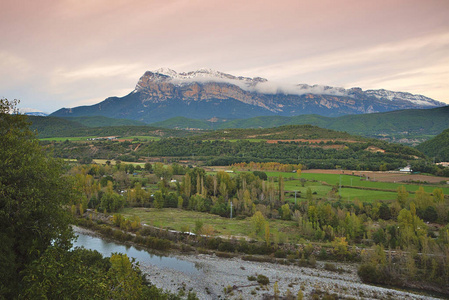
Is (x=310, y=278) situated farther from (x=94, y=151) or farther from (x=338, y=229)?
(x=94, y=151)

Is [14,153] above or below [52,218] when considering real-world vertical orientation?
above

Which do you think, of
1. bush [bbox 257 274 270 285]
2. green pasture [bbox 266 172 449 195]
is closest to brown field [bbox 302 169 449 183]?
green pasture [bbox 266 172 449 195]

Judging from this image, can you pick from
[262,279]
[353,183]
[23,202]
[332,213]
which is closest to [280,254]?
[262,279]

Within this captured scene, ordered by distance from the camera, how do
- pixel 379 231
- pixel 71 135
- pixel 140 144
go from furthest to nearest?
pixel 71 135 < pixel 140 144 < pixel 379 231

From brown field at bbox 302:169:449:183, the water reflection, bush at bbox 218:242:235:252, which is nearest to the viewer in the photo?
the water reflection

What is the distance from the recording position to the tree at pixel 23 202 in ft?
43.1

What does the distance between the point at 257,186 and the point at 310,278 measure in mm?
33756

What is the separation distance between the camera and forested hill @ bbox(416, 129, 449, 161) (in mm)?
112844

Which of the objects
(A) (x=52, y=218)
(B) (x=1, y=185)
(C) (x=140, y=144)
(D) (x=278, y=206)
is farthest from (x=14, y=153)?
(C) (x=140, y=144)

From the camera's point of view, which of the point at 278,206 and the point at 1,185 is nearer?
the point at 1,185

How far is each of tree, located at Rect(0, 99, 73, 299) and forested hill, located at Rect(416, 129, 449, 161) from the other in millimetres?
127357

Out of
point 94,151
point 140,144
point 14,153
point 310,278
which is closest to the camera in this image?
point 14,153

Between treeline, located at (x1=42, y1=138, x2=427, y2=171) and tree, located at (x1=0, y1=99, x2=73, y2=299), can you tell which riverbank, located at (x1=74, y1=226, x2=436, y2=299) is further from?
treeline, located at (x1=42, y1=138, x2=427, y2=171)

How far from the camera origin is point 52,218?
1547 cm
